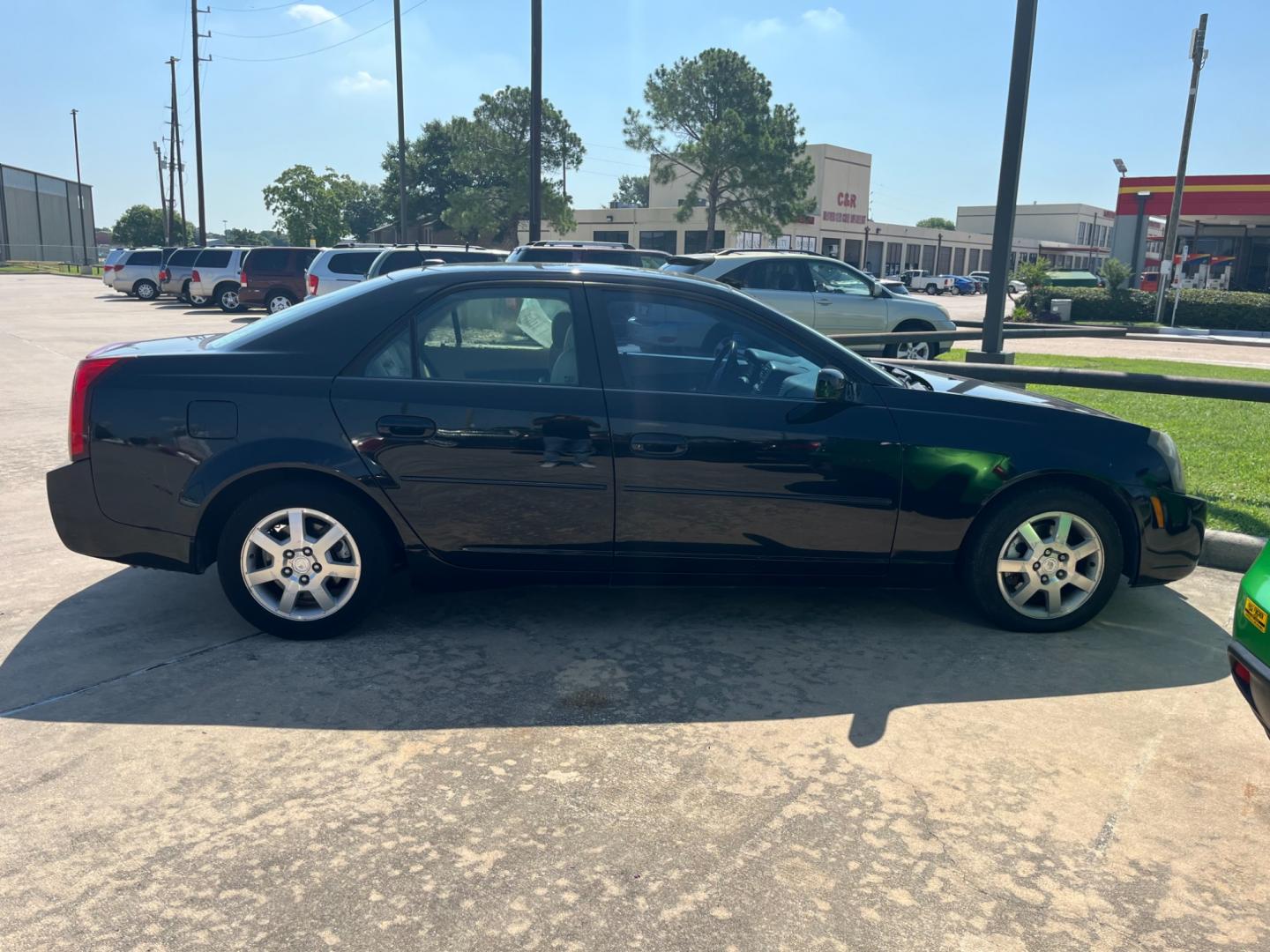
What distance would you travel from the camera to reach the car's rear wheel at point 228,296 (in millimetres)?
29891

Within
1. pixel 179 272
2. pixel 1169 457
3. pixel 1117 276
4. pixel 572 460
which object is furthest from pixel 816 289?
pixel 179 272

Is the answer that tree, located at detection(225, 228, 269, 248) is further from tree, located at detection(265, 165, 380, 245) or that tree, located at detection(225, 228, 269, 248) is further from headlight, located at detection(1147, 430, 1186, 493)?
headlight, located at detection(1147, 430, 1186, 493)

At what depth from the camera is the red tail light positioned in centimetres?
436

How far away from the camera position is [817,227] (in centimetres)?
6688

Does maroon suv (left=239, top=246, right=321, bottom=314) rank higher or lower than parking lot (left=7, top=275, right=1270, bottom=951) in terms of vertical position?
higher

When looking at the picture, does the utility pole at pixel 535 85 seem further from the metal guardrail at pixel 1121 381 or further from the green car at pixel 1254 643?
the green car at pixel 1254 643

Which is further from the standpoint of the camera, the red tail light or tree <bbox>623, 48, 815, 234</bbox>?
tree <bbox>623, 48, 815, 234</bbox>

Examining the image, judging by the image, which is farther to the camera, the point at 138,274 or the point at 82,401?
the point at 138,274

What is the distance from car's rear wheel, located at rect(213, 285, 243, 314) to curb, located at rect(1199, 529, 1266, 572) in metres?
28.7

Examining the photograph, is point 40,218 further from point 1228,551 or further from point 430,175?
point 1228,551

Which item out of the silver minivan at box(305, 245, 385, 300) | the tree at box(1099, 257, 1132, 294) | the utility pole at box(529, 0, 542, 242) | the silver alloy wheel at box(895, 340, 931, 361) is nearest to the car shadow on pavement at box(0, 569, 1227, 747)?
the silver alloy wheel at box(895, 340, 931, 361)

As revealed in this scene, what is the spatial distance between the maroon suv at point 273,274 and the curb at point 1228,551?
79.8 feet

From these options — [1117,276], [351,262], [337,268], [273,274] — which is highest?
[1117,276]

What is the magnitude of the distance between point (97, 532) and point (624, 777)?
2608mm
